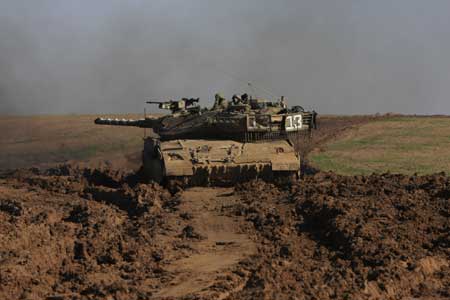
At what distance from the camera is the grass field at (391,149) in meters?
27.6

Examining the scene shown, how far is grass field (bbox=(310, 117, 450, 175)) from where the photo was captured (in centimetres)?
2762

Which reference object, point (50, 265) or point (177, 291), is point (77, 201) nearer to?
point (50, 265)

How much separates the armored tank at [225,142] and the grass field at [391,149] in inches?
168

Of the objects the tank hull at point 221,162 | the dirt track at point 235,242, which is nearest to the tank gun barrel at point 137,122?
the tank hull at point 221,162

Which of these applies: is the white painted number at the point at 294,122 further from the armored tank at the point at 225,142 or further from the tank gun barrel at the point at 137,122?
the tank gun barrel at the point at 137,122

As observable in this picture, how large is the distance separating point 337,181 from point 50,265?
9097mm

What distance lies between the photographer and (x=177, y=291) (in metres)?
11.2

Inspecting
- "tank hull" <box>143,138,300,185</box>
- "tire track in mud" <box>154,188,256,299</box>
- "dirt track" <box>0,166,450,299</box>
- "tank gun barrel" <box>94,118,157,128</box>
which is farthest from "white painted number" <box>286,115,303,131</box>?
"tank gun barrel" <box>94,118,157,128</box>

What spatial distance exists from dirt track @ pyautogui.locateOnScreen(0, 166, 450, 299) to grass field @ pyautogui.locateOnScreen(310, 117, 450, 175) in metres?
7.40

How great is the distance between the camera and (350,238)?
1347 centimetres

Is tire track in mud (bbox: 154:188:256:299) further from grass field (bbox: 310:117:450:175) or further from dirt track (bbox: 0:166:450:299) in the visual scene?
grass field (bbox: 310:117:450:175)

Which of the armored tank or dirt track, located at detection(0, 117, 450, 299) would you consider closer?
dirt track, located at detection(0, 117, 450, 299)

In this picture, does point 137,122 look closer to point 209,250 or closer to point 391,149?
point 391,149

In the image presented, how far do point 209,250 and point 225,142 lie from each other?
7.49m
